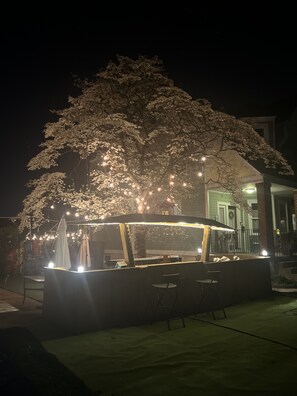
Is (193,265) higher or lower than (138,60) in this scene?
lower

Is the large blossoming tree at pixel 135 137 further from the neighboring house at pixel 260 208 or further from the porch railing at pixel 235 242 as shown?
the porch railing at pixel 235 242

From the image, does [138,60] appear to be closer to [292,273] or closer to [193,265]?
[193,265]

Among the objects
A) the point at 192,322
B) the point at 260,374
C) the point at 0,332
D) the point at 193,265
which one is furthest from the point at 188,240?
the point at 260,374

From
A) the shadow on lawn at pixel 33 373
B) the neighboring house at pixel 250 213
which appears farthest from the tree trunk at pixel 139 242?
the shadow on lawn at pixel 33 373

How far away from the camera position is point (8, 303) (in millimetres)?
11156

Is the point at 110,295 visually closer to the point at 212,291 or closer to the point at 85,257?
the point at 85,257

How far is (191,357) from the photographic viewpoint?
19.2ft

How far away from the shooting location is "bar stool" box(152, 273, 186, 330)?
8.31 metres

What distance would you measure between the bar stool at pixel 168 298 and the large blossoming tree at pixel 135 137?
15.6ft

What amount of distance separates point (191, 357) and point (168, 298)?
3251mm

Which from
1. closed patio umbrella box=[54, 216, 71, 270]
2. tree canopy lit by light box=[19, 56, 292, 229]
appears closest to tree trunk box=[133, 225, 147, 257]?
tree canopy lit by light box=[19, 56, 292, 229]

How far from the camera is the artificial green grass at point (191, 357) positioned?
4.75 metres

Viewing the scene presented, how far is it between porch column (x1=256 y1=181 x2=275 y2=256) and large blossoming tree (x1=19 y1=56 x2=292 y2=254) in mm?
1692

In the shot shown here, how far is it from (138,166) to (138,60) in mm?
3671
